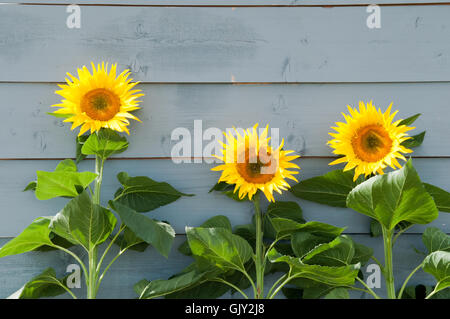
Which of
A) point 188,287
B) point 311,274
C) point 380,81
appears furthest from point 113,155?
point 380,81

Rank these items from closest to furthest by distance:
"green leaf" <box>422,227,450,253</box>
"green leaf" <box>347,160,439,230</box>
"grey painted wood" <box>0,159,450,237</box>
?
"green leaf" <box>347,160,439,230</box>, "green leaf" <box>422,227,450,253</box>, "grey painted wood" <box>0,159,450,237</box>

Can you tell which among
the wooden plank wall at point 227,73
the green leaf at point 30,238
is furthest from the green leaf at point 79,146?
the green leaf at point 30,238

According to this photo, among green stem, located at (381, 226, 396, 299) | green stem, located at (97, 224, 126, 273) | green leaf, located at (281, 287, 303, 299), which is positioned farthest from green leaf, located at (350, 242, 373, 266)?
Result: green stem, located at (97, 224, 126, 273)

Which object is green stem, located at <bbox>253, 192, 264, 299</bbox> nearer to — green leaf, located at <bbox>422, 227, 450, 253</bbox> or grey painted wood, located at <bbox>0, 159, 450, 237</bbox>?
grey painted wood, located at <bbox>0, 159, 450, 237</bbox>

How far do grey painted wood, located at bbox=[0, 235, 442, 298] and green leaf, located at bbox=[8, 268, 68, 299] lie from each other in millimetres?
42

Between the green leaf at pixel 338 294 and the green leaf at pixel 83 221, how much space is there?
48 cm

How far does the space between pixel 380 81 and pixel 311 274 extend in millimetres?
491

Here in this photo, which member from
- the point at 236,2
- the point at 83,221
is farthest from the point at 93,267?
the point at 236,2

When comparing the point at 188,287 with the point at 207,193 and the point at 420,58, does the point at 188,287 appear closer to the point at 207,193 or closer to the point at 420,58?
the point at 207,193

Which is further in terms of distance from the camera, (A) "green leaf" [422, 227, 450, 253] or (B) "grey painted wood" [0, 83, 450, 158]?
(B) "grey painted wood" [0, 83, 450, 158]

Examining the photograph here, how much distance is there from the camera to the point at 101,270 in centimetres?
99

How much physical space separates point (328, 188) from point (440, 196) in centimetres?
23

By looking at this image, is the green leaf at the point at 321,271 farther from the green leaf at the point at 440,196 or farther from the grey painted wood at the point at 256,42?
the grey painted wood at the point at 256,42

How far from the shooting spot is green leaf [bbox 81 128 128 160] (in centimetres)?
91
